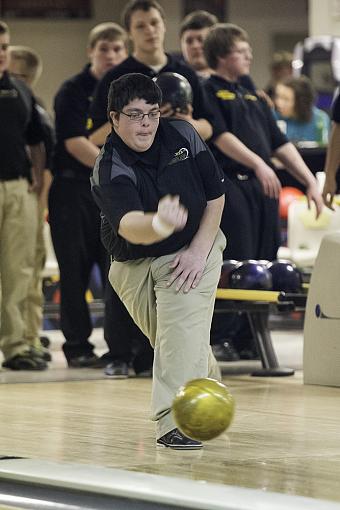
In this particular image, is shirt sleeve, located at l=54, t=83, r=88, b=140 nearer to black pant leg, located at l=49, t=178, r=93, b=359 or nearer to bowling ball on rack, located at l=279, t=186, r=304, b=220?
black pant leg, located at l=49, t=178, r=93, b=359

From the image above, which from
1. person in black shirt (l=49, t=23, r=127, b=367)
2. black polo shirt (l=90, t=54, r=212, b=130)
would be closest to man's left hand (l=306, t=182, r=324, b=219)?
black polo shirt (l=90, t=54, r=212, b=130)

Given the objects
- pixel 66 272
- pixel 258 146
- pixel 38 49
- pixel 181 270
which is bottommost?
pixel 38 49

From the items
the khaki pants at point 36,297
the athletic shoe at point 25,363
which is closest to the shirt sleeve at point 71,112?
the khaki pants at point 36,297

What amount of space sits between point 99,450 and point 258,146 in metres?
3.71

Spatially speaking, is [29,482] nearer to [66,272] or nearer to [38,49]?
[66,272]

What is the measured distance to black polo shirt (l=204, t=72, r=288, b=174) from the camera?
8016mm

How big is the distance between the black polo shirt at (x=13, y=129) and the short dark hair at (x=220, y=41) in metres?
1.10

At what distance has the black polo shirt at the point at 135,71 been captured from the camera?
7520mm

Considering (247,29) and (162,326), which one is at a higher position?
(162,326)

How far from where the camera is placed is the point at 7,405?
243 inches

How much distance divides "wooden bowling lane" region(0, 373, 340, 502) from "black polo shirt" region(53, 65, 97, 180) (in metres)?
1.47

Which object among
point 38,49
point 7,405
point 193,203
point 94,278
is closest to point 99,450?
point 193,203

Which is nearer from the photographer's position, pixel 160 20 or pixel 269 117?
A: pixel 160 20

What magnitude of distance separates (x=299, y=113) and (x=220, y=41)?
358 centimetres
